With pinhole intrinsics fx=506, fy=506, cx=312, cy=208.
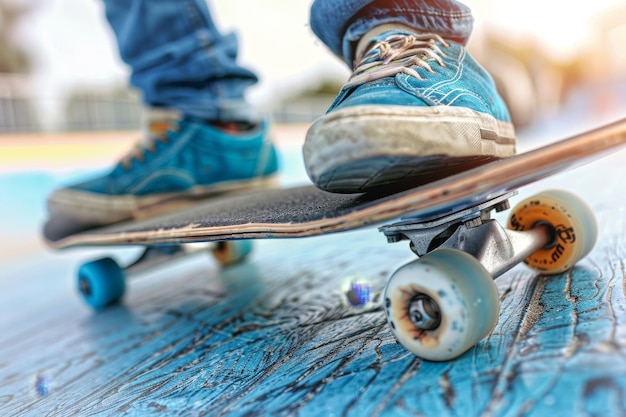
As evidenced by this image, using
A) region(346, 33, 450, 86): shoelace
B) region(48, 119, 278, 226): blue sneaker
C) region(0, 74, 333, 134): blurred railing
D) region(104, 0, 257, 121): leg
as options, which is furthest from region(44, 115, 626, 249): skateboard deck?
region(0, 74, 333, 134): blurred railing

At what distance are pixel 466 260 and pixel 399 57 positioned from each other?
326 millimetres

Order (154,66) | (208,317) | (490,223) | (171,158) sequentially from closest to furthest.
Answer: (490,223)
(208,317)
(171,158)
(154,66)

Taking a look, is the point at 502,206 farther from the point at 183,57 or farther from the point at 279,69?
the point at 279,69

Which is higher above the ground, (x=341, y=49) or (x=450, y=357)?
(x=341, y=49)

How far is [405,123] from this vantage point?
622 millimetres

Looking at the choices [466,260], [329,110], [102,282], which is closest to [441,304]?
[466,260]

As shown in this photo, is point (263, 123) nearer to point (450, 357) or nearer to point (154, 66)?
point (154, 66)

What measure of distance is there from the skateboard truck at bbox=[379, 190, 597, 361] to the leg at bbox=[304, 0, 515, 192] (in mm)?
100

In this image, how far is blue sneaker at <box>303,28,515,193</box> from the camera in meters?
0.61

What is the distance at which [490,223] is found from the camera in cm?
81

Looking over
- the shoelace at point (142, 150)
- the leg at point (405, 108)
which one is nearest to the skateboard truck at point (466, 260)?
the leg at point (405, 108)

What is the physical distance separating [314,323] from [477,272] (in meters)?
0.43

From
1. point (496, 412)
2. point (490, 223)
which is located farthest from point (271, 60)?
point (496, 412)

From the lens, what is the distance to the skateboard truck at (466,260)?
2.01 ft
